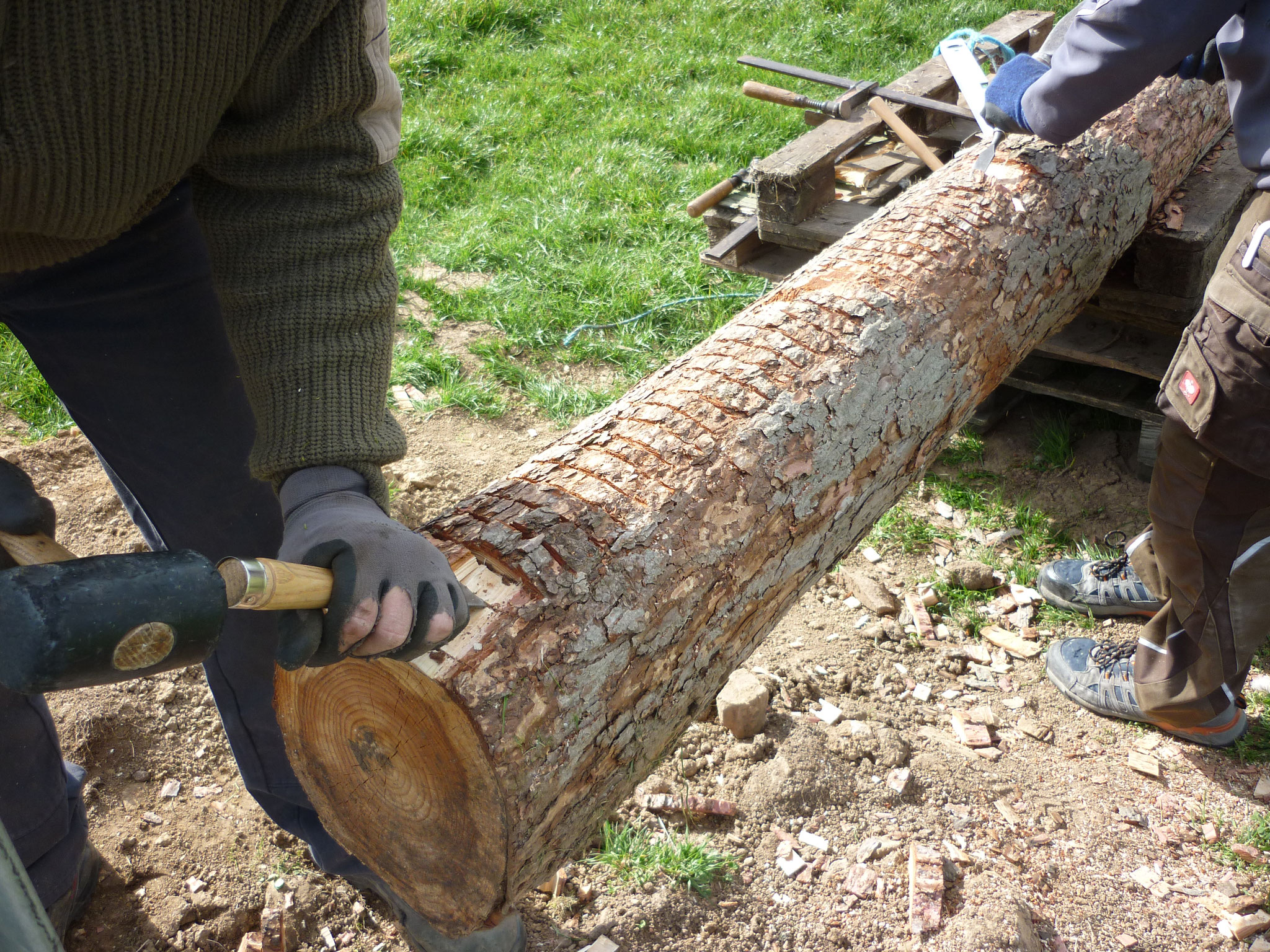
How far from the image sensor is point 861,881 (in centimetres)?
194

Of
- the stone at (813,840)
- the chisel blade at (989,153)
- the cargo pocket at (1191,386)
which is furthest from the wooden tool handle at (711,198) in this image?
the stone at (813,840)

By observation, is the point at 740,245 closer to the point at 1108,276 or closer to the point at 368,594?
the point at 1108,276

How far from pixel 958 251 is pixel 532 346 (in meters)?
1.95

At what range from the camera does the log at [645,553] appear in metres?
1.34

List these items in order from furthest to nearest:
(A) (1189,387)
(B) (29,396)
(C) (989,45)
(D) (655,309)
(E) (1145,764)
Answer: (D) (655,309) → (B) (29,396) → (C) (989,45) → (E) (1145,764) → (A) (1189,387)

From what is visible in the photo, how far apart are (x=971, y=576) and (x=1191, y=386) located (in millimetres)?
908

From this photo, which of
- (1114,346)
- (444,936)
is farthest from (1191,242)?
(444,936)

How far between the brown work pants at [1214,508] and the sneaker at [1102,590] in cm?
24

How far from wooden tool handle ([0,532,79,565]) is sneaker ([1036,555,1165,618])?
244 cm

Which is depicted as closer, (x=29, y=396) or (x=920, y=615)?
(x=920, y=615)

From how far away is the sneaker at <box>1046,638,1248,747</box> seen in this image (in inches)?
91.4

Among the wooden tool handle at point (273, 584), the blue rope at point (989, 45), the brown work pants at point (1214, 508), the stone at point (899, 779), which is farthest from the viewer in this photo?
the blue rope at point (989, 45)

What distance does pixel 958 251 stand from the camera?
212cm

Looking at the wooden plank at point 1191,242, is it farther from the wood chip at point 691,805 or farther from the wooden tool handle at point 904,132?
the wood chip at point 691,805
